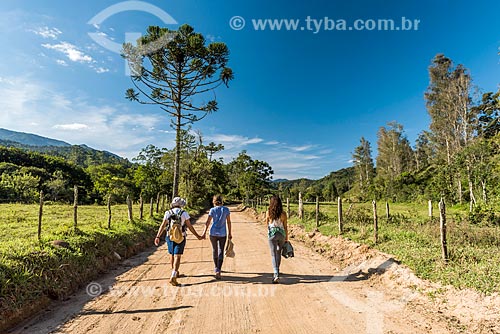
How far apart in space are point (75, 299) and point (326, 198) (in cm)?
6491

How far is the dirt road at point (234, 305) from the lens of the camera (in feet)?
12.3

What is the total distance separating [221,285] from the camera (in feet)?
17.9

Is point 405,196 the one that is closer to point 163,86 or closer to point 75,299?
point 163,86

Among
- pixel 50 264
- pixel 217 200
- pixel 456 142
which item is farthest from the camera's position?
pixel 456 142

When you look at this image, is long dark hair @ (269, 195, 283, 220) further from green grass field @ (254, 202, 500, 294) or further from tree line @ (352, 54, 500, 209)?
tree line @ (352, 54, 500, 209)

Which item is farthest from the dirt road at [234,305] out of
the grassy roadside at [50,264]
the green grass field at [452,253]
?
the green grass field at [452,253]

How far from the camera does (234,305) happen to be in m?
4.46

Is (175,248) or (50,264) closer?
(50,264)

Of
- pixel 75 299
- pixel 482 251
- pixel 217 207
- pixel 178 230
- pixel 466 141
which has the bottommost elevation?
pixel 75 299

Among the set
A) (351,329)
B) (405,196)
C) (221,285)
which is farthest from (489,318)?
(405,196)

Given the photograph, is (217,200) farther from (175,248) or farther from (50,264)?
(50,264)

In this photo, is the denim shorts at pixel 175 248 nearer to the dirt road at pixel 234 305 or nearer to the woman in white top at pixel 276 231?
the dirt road at pixel 234 305

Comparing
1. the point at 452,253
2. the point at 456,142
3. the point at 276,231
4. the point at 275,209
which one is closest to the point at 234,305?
the point at 276,231

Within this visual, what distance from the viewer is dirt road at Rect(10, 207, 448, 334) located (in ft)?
12.3
